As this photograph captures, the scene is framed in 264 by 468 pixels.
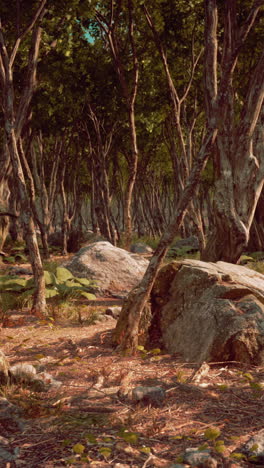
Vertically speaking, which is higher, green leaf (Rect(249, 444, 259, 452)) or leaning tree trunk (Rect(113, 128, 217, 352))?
leaning tree trunk (Rect(113, 128, 217, 352))

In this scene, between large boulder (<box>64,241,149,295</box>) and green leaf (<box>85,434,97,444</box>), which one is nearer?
green leaf (<box>85,434,97,444</box>)

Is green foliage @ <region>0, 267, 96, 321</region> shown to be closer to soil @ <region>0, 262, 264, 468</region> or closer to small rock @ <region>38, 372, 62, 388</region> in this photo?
soil @ <region>0, 262, 264, 468</region>

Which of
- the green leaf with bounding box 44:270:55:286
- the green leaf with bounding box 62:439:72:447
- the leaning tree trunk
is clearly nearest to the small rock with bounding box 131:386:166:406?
the green leaf with bounding box 62:439:72:447

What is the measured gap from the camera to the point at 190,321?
16.0 feet

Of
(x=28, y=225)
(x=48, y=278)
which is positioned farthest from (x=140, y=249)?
(x=28, y=225)

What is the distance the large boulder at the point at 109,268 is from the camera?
9.09 meters

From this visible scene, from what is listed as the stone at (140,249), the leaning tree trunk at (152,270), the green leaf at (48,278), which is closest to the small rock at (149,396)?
the leaning tree trunk at (152,270)

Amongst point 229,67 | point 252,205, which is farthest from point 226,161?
point 229,67

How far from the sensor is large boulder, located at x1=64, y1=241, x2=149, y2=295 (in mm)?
9086

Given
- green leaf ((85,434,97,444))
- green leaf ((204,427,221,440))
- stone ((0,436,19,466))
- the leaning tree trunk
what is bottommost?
stone ((0,436,19,466))

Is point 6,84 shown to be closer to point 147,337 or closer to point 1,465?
point 147,337

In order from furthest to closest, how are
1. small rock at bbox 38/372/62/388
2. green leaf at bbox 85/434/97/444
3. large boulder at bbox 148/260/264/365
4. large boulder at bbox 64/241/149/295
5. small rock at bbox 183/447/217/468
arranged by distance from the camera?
large boulder at bbox 64/241/149/295, large boulder at bbox 148/260/264/365, small rock at bbox 38/372/62/388, green leaf at bbox 85/434/97/444, small rock at bbox 183/447/217/468

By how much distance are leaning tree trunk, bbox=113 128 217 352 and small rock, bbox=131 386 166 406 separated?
1.35 meters

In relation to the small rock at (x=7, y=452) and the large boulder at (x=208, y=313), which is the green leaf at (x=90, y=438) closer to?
the small rock at (x=7, y=452)
